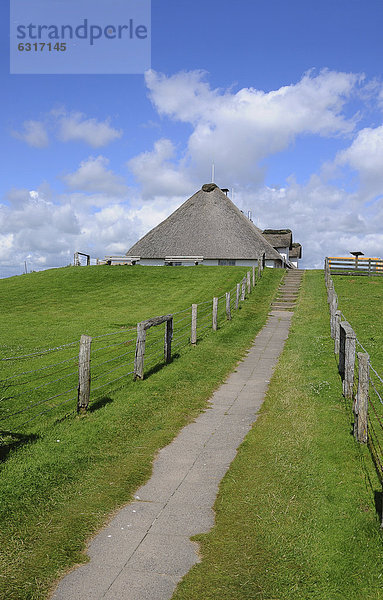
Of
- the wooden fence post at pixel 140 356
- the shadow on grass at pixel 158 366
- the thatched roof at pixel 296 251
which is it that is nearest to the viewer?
the wooden fence post at pixel 140 356

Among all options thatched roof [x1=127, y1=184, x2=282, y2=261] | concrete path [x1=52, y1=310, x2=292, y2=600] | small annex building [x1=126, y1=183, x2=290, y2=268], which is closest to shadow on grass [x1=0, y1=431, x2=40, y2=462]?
concrete path [x1=52, y1=310, x2=292, y2=600]

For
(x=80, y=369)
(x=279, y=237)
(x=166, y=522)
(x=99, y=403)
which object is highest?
(x=279, y=237)

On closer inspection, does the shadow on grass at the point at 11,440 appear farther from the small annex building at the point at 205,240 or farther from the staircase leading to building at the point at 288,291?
the small annex building at the point at 205,240

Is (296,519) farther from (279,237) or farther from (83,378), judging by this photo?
(279,237)

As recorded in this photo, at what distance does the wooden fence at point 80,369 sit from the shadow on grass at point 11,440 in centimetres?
50

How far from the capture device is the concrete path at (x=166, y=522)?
4.64m

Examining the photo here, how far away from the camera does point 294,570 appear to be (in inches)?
190

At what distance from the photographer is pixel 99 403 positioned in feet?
33.9

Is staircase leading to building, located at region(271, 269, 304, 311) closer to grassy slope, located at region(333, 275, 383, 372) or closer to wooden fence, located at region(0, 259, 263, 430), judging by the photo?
grassy slope, located at region(333, 275, 383, 372)

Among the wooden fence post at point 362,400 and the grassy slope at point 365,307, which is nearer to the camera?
the wooden fence post at point 362,400

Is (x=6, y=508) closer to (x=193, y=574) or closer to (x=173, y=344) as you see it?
(x=193, y=574)

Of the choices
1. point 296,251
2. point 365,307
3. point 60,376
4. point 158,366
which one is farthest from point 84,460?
point 296,251

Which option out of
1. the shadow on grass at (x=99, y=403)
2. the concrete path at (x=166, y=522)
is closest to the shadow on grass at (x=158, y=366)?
the shadow on grass at (x=99, y=403)

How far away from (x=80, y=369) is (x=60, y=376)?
11.6ft
